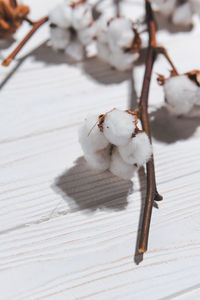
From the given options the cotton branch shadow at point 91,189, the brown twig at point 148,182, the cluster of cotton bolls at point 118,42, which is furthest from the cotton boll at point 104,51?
the cotton branch shadow at point 91,189

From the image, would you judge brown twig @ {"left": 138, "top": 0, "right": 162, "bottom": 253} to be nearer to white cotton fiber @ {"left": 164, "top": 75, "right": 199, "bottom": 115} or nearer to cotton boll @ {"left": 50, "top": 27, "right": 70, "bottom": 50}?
white cotton fiber @ {"left": 164, "top": 75, "right": 199, "bottom": 115}

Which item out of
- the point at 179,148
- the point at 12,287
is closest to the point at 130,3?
the point at 179,148

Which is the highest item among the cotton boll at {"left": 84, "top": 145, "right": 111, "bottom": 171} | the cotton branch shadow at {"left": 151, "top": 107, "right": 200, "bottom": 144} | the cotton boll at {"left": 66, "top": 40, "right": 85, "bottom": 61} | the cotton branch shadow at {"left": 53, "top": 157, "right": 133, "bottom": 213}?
the cotton boll at {"left": 66, "top": 40, "right": 85, "bottom": 61}

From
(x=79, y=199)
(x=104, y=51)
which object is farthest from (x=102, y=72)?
(x=79, y=199)

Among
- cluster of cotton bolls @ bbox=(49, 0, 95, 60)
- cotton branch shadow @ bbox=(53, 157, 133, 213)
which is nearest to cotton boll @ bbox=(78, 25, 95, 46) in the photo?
cluster of cotton bolls @ bbox=(49, 0, 95, 60)

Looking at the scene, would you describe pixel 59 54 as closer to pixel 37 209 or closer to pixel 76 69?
pixel 76 69

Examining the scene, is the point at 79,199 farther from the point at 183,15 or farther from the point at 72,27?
the point at 183,15
